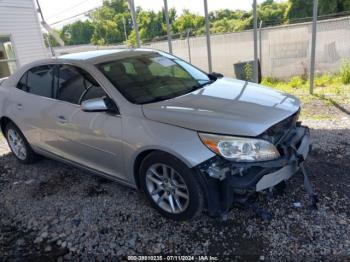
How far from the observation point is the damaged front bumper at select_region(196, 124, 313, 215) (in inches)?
100

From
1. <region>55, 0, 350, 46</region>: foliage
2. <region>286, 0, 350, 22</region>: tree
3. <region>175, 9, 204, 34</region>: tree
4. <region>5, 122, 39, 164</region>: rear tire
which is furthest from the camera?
<region>175, 9, 204, 34</region>: tree

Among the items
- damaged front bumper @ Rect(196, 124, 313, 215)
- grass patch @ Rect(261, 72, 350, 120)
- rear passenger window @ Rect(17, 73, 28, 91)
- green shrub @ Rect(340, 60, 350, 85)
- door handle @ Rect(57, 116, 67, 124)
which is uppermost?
rear passenger window @ Rect(17, 73, 28, 91)

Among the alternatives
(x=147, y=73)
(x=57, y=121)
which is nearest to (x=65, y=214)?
(x=57, y=121)

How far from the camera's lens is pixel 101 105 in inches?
121

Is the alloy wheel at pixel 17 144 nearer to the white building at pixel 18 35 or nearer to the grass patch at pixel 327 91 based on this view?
the grass patch at pixel 327 91

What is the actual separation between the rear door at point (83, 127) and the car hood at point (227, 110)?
0.49m

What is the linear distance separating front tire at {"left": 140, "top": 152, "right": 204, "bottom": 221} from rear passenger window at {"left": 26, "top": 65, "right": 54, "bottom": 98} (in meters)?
1.72

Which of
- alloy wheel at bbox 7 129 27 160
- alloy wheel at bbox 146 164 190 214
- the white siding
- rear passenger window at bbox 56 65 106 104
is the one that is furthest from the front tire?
the white siding

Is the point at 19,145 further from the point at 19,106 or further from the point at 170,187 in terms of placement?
the point at 170,187

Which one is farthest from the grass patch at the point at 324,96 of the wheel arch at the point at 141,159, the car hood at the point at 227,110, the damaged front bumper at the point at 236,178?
the wheel arch at the point at 141,159

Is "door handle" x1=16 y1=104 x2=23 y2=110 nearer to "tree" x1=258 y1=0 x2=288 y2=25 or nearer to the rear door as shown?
the rear door

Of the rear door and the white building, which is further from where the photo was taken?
the white building

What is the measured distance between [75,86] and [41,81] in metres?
0.79

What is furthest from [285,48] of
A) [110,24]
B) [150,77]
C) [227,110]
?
[110,24]
